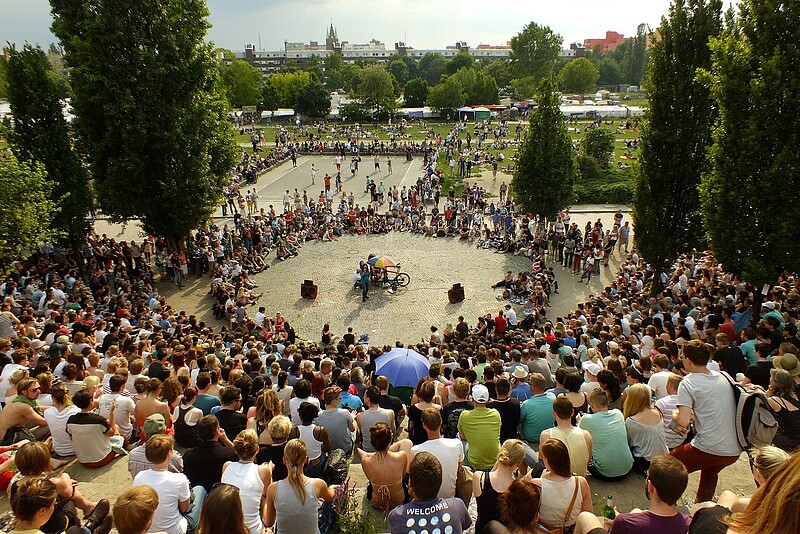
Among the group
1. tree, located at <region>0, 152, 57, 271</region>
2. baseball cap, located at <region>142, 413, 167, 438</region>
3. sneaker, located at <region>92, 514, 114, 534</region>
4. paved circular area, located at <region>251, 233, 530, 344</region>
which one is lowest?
paved circular area, located at <region>251, 233, 530, 344</region>

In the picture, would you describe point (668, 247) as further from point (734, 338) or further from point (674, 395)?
point (674, 395)

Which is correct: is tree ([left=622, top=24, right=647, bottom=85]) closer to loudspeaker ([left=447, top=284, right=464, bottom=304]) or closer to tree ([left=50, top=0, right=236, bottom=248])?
loudspeaker ([left=447, top=284, right=464, bottom=304])

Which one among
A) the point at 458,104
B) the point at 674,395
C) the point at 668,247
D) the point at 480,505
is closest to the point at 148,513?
the point at 480,505

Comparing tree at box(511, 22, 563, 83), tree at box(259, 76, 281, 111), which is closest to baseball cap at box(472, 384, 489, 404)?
tree at box(259, 76, 281, 111)

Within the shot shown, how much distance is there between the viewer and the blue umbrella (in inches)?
416

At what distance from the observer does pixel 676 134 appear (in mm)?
15266

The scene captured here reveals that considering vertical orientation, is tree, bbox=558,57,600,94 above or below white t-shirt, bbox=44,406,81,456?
Answer: above

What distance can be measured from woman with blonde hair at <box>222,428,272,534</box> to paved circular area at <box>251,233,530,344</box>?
11902 mm

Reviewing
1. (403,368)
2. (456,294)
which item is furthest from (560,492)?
(456,294)

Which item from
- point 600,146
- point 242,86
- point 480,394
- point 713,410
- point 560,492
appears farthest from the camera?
point 242,86

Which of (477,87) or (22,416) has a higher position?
(477,87)

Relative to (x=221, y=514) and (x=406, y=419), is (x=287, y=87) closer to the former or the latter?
(x=406, y=419)

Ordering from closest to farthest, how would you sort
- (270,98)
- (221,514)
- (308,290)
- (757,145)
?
(221,514) → (757,145) → (308,290) → (270,98)

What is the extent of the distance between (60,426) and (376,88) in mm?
82352
